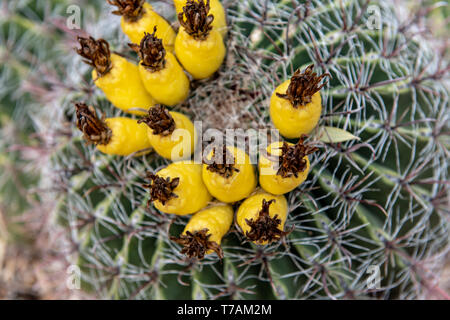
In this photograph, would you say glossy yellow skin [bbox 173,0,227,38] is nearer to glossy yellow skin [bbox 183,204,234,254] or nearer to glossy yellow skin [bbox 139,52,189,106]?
glossy yellow skin [bbox 139,52,189,106]

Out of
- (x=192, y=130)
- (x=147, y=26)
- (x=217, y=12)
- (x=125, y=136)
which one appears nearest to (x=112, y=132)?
(x=125, y=136)

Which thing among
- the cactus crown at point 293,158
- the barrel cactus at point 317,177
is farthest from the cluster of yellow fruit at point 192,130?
the barrel cactus at point 317,177

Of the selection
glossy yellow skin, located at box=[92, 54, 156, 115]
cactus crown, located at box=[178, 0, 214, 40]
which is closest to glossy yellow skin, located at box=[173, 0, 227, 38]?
cactus crown, located at box=[178, 0, 214, 40]

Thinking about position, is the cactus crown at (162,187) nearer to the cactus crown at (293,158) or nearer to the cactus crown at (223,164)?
the cactus crown at (223,164)

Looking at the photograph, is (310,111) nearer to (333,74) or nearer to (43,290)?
(333,74)
